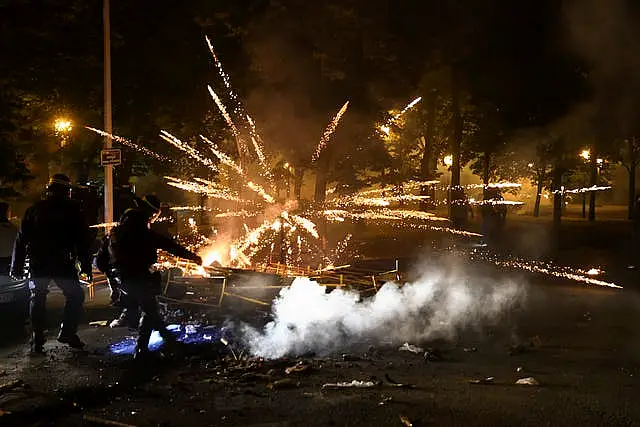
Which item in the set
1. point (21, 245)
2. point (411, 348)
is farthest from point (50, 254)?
point (411, 348)

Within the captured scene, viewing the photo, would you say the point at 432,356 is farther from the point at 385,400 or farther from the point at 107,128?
Answer: the point at 107,128

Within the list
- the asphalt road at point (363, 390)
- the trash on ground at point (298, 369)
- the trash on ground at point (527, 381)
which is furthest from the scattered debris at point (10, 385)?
the trash on ground at point (527, 381)

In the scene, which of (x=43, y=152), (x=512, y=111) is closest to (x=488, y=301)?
(x=512, y=111)

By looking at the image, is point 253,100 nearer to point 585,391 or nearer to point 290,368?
point 290,368

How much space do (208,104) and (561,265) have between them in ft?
34.1

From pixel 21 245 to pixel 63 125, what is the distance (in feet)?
44.0

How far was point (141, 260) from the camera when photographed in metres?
6.45

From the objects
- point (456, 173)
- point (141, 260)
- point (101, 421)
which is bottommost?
point (101, 421)

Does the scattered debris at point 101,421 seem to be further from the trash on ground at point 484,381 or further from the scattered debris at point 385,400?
the trash on ground at point 484,381

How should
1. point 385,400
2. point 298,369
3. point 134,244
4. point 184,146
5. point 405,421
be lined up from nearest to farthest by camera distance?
point 405,421 → point 385,400 → point 298,369 → point 134,244 → point 184,146

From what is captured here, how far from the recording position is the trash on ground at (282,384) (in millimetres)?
5332

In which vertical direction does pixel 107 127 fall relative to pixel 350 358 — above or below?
above

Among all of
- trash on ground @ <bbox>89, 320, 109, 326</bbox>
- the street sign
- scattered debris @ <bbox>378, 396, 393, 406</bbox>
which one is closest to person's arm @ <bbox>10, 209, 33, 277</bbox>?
trash on ground @ <bbox>89, 320, 109, 326</bbox>

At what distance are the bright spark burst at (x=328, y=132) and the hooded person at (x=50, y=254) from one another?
36.9 feet
